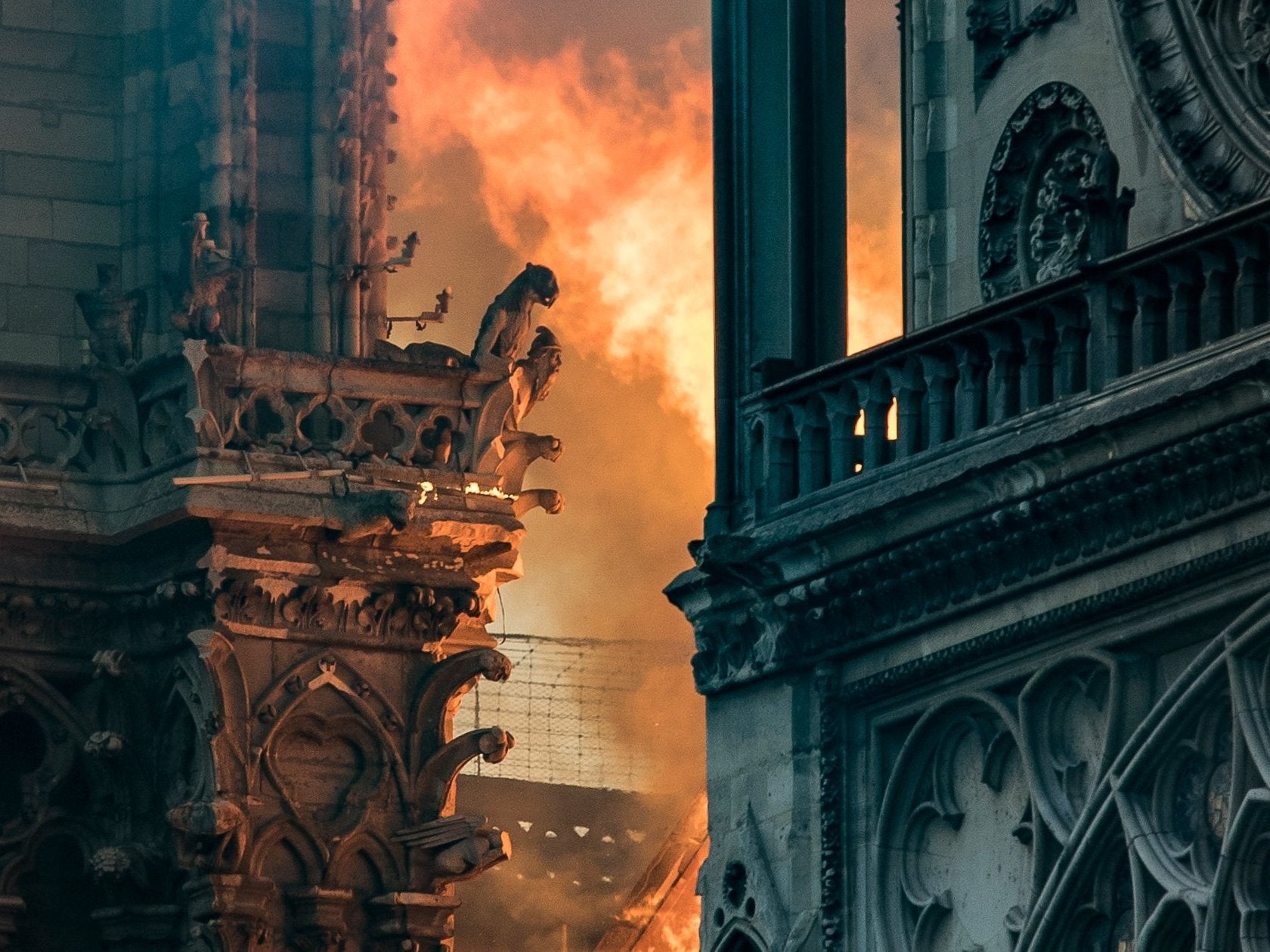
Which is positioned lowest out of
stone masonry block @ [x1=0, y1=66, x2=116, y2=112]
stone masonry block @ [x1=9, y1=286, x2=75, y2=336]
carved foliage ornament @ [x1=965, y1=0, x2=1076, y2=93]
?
carved foliage ornament @ [x1=965, y1=0, x2=1076, y2=93]

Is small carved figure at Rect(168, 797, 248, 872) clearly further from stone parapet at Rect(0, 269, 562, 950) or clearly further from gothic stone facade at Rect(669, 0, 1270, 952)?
gothic stone facade at Rect(669, 0, 1270, 952)

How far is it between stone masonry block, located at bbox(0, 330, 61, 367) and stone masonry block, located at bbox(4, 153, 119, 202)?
37.0 inches

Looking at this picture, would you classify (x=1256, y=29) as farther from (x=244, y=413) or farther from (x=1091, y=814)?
(x=244, y=413)

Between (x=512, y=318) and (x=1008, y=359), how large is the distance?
11273 mm

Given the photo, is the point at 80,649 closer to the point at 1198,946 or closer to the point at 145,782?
the point at 145,782

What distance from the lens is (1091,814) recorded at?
24266 millimetres

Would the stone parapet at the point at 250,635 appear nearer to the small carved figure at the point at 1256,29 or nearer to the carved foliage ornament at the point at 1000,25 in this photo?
the carved foliage ornament at the point at 1000,25


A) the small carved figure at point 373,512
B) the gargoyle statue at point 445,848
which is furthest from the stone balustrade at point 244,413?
the gargoyle statue at point 445,848

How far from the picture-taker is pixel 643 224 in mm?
54844

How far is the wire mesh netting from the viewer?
54.1 metres

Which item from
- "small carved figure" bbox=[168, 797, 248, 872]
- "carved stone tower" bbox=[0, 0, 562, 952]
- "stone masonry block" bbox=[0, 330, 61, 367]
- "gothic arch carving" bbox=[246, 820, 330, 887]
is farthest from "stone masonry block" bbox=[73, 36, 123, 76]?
"gothic arch carving" bbox=[246, 820, 330, 887]

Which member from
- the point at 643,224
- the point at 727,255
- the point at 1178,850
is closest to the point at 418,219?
the point at 643,224

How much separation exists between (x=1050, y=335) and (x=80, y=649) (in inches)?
484

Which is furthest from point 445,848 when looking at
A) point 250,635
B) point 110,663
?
point 110,663
